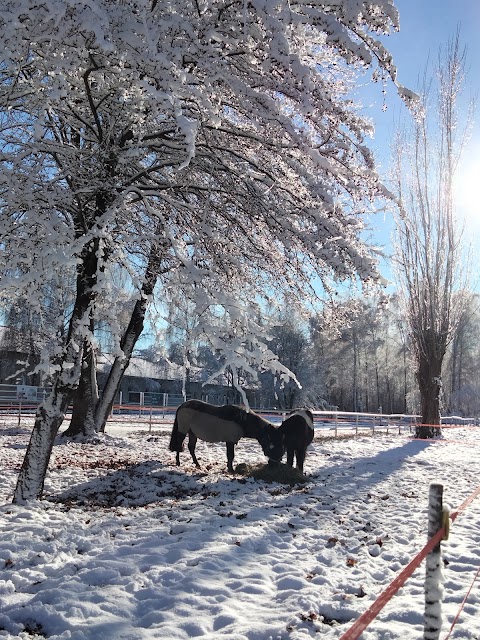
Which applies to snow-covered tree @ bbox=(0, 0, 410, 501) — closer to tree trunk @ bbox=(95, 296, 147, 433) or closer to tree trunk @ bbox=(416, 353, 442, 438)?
tree trunk @ bbox=(95, 296, 147, 433)

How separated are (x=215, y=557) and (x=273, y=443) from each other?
18.2 feet

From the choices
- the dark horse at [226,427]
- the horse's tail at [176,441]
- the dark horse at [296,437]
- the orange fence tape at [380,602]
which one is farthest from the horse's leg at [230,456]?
the orange fence tape at [380,602]

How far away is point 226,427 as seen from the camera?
10.8 metres

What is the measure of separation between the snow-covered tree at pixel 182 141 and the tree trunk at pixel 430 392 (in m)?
14.4

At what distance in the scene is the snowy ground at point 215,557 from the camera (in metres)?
3.87

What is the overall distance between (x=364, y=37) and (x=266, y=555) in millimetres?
5654

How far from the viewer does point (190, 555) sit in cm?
518

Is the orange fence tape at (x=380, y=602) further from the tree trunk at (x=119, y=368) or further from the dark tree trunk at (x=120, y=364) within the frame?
the tree trunk at (x=119, y=368)

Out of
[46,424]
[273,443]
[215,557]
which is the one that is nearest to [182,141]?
[46,424]

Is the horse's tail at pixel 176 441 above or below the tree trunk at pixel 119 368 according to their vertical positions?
below

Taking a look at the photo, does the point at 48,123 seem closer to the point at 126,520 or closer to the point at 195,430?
the point at 126,520

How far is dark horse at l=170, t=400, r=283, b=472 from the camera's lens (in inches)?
419

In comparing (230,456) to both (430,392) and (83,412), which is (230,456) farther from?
(430,392)

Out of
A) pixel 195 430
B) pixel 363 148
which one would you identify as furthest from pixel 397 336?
pixel 363 148
